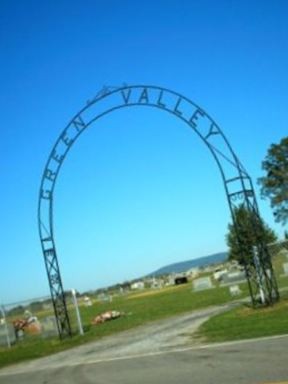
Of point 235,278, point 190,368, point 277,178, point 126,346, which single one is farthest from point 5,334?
point 277,178

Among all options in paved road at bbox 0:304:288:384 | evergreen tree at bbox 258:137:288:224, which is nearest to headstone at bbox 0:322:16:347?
paved road at bbox 0:304:288:384

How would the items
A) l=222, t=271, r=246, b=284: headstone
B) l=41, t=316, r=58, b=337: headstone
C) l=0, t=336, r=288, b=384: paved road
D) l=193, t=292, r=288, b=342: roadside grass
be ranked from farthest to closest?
l=222, t=271, r=246, b=284: headstone, l=41, t=316, r=58, b=337: headstone, l=193, t=292, r=288, b=342: roadside grass, l=0, t=336, r=288, b=384: paved road

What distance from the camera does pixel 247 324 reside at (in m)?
17.7

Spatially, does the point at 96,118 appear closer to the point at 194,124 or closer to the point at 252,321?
the point at 194,124

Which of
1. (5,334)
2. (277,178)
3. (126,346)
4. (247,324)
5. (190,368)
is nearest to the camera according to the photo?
(190,368)

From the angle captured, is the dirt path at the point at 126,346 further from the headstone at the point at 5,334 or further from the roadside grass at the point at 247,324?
the headstone at the point at 5,334

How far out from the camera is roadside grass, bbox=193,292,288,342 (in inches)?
602

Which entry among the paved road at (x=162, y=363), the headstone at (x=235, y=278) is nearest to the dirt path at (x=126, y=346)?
the paved road at (x=162, y=363)

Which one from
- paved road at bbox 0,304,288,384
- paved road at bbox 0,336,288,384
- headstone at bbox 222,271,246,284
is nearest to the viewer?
paved road at bbox 0,336,288,384

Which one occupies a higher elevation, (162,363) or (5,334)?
(5,334)

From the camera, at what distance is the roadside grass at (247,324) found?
50.1ft

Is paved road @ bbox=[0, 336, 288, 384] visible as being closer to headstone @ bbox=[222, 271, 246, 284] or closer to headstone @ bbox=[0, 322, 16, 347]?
headstone @ bbox=[0, 322, 16, 347]

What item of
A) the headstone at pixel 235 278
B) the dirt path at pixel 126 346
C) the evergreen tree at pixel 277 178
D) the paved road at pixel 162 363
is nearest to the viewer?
the paved road at pixel 162 363

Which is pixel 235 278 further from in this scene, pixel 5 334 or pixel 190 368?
pixel 190 368
